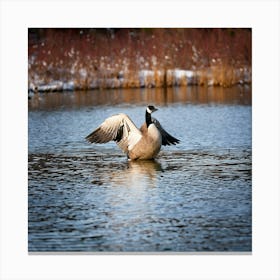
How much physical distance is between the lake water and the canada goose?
5.4 inches

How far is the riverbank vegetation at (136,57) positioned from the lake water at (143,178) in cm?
17

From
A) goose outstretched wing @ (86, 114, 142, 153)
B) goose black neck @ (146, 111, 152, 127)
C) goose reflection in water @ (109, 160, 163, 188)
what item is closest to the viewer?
goose reflection in water @ (109, 160, 163, 188)

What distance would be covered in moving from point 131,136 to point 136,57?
928 mm

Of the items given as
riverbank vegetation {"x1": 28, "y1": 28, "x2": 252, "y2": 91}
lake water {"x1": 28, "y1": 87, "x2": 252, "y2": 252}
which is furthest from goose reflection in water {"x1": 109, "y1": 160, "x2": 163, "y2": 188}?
riverbank vegetation {"x1": 28, "y1": 28, "x2": 252, "y2": 91}

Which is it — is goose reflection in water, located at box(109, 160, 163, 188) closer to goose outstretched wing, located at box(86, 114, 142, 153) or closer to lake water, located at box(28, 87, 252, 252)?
lake water, located at box(28, 87, 252, 252)

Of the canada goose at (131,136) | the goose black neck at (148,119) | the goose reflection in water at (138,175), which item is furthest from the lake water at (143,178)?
the goose black neck at (148,119)

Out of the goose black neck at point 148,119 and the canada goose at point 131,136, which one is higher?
the goose black neck at point 148,119

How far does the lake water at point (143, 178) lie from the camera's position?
10578 mm

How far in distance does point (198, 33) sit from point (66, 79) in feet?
6.08

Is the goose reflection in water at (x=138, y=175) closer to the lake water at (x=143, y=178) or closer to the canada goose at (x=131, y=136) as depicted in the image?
the lake water at (x=143, y=178)

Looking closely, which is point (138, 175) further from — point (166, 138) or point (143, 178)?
point (166, 138)

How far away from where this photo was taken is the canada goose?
1242 centimetres
